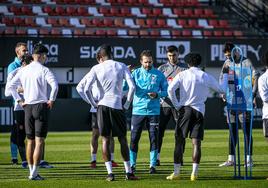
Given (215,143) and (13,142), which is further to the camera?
(215,143)

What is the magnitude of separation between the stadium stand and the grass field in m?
10.2

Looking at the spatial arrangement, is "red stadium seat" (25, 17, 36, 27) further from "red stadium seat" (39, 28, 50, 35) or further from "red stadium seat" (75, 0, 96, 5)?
"red stadium seat" (75, 0, 96, 5)

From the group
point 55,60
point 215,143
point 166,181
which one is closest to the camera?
point 166,181

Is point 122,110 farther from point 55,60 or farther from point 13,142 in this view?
point 55,60

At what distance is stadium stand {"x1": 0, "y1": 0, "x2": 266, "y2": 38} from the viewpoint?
33438 millimetres

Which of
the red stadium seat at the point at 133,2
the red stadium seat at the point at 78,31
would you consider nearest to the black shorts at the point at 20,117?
the red stadium seat at the point at 78,31

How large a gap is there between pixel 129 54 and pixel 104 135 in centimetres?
1793

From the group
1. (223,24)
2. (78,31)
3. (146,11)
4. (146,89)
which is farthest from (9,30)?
(146,89)

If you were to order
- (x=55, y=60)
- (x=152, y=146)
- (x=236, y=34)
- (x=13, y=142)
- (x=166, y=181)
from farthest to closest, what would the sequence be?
(x=236, y=34), (x=55, y=60), (x=13, y=142), (x=152, y=146), (x=166, y=181)

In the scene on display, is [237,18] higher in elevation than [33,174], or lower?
higher

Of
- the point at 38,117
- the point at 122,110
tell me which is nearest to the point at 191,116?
the point at 122,110

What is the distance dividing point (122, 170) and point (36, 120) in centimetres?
250

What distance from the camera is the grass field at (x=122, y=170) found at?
43.2 ft

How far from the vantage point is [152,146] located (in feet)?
50.5
